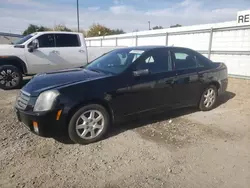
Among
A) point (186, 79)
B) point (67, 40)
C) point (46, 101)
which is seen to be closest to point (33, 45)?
point (67, 40)

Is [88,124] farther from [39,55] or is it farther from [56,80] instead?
[39,55]

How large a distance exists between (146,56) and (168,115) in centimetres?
155

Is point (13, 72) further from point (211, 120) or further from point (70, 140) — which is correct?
point (211, 120)

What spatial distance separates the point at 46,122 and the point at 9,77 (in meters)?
5.45

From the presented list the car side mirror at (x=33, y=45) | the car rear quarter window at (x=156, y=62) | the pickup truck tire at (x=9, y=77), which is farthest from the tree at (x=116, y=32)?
the car rear quarter window at (x=156, y=62)

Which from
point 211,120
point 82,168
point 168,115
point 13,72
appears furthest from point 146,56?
point 13,72

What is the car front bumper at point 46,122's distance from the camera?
3.36m

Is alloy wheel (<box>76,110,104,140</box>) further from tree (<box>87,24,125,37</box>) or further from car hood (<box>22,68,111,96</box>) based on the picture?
tree (<box>87,24,125,37</box>)

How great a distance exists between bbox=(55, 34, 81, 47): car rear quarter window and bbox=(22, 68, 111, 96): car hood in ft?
16.3

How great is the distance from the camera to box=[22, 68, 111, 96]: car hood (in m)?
3.58

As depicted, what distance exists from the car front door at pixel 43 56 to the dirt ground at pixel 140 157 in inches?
150

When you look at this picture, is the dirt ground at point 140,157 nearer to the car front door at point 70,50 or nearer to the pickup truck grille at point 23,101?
the pickup truck grille at point 23,101

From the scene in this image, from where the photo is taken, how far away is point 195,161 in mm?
3268

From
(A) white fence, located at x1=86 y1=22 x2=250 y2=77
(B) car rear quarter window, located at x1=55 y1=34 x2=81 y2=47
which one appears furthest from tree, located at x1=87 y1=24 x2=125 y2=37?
(B) car rear quarter window, located at x1=55 y1=34 x2=81 y2=47
